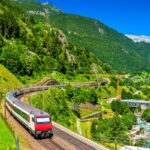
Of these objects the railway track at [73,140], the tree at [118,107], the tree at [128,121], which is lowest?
the tree at [128,121]

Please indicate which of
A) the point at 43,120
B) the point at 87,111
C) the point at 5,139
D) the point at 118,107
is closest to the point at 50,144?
the point at 43,120

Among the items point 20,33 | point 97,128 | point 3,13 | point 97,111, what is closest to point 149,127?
point 97,111

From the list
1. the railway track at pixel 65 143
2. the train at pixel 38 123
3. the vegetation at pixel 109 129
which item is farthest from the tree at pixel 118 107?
the train at pixel 38 123

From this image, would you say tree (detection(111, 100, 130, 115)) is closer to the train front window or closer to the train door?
the train door

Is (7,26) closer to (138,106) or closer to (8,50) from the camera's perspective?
(8,50)

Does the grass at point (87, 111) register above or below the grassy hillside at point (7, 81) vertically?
below

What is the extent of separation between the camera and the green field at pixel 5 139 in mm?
45331

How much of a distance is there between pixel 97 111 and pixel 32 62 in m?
47.8

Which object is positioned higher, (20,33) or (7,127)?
(20,33)

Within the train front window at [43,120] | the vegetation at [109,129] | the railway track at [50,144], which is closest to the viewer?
the railway track at [50,144]

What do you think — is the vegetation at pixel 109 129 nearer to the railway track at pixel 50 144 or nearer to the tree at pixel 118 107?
the tree at pixel 118 107

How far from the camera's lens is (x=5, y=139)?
48031 mm

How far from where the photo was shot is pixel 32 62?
16825cm

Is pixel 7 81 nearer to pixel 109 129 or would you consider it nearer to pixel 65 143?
pixel 109 129
